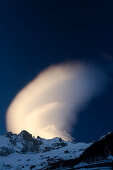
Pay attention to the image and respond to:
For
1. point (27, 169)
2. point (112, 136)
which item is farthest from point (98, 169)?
point (27, 169)

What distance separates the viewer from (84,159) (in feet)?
62.7

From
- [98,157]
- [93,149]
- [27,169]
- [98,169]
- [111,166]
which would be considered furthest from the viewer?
[27,169]

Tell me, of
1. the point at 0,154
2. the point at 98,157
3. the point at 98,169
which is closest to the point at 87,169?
the point at 98,169

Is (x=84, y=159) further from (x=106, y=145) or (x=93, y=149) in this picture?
(x=106, y=145)

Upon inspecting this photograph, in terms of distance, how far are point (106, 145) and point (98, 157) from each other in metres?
2.31

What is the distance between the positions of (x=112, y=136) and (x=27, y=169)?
316 feet

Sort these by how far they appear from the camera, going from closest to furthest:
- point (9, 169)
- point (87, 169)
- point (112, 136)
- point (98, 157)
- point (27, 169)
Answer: point (87, 169) → point (112, 136) → point (98, 157) → point (27, 169) → point (9, 169)

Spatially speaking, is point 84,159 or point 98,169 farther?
point 84,159

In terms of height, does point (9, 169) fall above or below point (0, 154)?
below

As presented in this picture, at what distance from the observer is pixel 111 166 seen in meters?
7.46

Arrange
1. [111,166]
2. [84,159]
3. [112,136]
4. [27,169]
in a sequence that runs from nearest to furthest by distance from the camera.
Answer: [111,166] → [112,136] → [84,159] → [27,169]

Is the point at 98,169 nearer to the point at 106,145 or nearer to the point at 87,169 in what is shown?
the point at 87,169

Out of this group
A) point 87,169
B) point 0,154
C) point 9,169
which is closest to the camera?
point 87,169

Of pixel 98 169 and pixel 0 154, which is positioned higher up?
pixel 0 154
